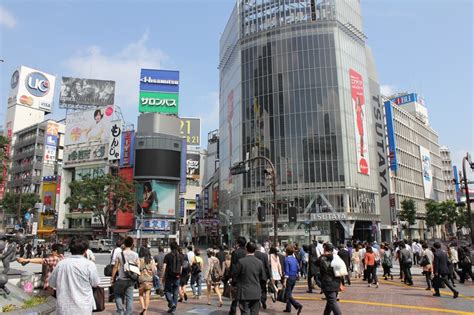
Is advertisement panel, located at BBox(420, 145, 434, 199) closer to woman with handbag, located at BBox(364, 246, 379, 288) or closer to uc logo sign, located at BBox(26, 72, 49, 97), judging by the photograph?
woman with handbag, located at BBox(364, 246, 379, 288)

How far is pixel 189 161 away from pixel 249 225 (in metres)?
46.2

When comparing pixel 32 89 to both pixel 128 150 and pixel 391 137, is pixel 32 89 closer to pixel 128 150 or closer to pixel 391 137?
pixel 128 150

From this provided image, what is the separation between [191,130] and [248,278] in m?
86.1

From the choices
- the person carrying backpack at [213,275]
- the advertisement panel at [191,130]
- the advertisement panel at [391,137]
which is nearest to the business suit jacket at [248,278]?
the person carrying backpack at [213,275]

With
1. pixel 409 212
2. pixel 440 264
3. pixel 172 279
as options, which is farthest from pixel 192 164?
pixel 172 279

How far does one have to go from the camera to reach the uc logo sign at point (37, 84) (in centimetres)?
8694

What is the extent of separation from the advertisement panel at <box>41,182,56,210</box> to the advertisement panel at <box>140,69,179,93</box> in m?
24.9

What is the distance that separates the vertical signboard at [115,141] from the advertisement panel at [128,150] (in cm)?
63

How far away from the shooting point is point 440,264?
38.7 feet

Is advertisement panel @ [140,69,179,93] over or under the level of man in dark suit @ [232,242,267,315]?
Answer: over

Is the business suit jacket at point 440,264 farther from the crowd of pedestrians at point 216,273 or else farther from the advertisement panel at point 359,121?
the advertisement panel at point 359,121

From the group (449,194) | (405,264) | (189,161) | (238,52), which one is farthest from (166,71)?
(449,194)

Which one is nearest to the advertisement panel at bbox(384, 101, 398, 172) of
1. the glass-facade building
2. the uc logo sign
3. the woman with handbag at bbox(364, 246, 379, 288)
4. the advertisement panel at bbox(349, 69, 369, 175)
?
the glass-facade building

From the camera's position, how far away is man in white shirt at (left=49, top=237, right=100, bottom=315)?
186 inches
